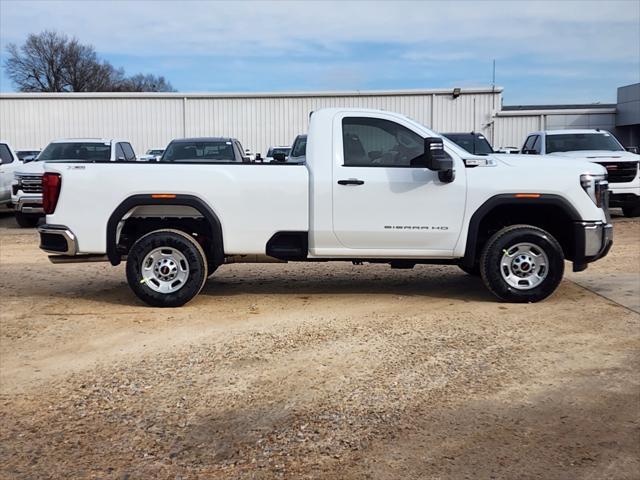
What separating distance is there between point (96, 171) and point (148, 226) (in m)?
0.86

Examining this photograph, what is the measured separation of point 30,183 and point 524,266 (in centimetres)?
1147

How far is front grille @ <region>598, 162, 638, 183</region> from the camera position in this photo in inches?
596

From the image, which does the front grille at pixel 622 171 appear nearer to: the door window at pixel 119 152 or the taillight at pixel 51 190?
the door window at pixel 119 152

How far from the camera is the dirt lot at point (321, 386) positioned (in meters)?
3.85

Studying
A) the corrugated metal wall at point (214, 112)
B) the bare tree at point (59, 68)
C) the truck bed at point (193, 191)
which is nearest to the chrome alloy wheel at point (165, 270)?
the truck bed at point (193, 191)

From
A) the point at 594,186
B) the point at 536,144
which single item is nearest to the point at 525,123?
the point at 536,144

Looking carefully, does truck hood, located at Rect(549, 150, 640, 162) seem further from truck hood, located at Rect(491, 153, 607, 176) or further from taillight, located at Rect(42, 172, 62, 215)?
taillight, located at Rect(42, 172, 62, 215)

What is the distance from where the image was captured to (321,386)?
16.3 feet

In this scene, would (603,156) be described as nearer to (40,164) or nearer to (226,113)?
(40,164)

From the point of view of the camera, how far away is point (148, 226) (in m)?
7.66

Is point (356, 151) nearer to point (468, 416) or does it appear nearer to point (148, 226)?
point (148, 226)

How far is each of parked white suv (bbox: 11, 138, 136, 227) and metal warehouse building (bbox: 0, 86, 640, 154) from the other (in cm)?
1561

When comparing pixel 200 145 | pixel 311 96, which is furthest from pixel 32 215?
pixel 311 96

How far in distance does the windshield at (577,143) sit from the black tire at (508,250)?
9479 millimetres
